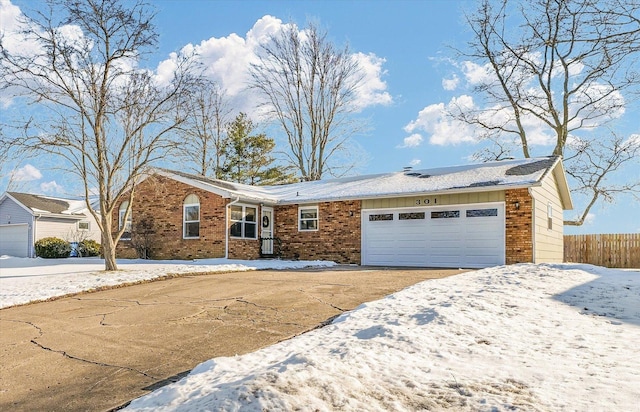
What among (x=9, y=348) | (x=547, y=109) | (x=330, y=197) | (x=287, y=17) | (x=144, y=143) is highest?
(x=287, y=17)

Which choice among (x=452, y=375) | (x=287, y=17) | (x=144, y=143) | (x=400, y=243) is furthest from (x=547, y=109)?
(x=452, y=375)

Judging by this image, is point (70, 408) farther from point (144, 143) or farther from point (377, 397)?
point (144, 143)

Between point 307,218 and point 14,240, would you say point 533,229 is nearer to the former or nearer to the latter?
point 307,218

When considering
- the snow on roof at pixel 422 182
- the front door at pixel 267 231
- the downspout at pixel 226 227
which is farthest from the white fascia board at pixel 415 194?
the downspout at pixel 226 227

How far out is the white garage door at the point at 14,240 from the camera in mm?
24766

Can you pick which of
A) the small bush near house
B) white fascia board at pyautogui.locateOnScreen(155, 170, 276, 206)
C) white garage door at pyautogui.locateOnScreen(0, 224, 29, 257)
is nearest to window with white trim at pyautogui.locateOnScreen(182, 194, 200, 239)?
white fascia board at pyautogui.locateOnScreen(155, 170, 276, 206)

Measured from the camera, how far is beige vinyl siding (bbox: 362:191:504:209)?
553 inches

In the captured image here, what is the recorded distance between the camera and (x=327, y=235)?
674 inches

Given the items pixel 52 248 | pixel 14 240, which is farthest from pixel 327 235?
pixel 14 240

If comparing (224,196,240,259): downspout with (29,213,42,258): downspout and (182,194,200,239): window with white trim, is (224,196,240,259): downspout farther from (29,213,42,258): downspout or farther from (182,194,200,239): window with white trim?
(29,213,42,258): downspout

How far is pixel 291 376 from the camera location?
3.12m

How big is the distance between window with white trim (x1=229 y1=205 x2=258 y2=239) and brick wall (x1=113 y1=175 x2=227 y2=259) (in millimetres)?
505

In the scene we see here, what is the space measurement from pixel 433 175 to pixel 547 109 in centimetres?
1141

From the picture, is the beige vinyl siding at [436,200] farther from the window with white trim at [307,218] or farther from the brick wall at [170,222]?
the brick wall at [170,222]
